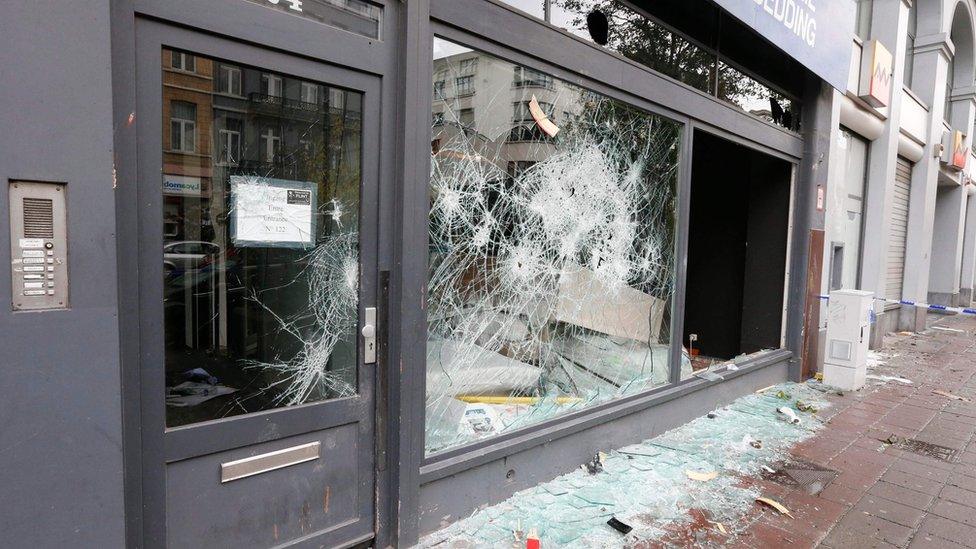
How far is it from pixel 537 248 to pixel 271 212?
183 cm

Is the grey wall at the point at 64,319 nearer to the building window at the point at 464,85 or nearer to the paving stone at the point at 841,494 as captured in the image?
the building window at the point at 464,85

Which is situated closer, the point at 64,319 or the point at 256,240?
the point at 64,319

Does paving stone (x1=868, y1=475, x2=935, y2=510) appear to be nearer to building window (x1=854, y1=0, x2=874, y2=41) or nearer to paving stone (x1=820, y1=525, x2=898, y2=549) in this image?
paving stone (x1=820, y1=525, x2=898, y2=549)

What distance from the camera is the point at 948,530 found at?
3.29 m

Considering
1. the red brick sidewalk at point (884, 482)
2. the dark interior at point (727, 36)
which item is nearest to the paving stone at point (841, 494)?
the red brick sidewalk at point (884, 482)

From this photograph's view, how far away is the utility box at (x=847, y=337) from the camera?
20.6ft

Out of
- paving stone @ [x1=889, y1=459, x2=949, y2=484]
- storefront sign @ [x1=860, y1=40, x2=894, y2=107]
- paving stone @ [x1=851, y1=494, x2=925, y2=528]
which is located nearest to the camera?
paving stone @ [x1=851, y1=494, x2=925, y2=528]

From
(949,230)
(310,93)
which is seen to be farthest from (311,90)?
(949,230)

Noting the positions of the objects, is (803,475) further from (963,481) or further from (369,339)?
(369,339)

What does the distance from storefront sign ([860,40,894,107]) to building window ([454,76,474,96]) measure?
22.8 ft

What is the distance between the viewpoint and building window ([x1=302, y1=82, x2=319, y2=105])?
2.42 meters

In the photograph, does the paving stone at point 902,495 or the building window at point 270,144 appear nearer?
the building window at point 270,144

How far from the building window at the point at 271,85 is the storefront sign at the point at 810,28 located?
346 cm

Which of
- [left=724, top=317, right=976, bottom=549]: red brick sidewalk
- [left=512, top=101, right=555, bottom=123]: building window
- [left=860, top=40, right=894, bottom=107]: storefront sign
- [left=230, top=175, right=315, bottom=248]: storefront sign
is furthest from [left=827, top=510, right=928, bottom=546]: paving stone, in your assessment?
[left=860, top=40, right=894, bottom=107]: storefront sign
